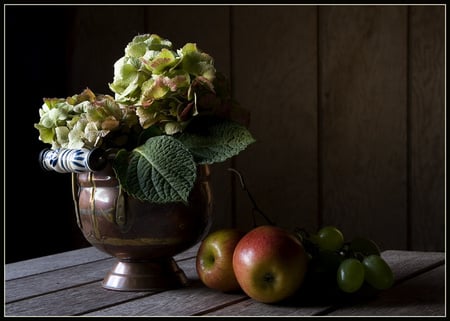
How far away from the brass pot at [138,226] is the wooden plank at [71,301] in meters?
0.02

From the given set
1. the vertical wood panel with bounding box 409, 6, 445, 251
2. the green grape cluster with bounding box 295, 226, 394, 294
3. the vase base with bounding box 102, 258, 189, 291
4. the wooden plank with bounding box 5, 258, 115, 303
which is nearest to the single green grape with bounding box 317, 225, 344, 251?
the green grape cluster with bounding box 295, 226, 394, 294

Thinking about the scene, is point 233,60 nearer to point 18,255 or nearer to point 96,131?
point 18,255

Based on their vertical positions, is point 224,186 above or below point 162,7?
below

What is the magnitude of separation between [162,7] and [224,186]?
49 cm

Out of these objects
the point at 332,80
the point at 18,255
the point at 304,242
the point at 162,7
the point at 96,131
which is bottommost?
the point at 18,255

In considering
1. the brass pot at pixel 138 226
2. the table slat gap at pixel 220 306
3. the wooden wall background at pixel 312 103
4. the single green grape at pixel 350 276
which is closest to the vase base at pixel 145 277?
the brass pot at pixel 138 226

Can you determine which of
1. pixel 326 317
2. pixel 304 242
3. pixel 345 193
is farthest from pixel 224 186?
pixel 326 317

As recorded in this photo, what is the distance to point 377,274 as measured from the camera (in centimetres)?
87

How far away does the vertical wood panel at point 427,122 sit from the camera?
5.71 ft

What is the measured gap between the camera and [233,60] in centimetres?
191

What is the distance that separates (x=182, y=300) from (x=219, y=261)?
0.20ft

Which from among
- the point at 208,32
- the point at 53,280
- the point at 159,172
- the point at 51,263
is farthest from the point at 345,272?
the point at 208,32

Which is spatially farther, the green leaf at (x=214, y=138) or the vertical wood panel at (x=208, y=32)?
the vertical wood panel at (x=208, y=32)

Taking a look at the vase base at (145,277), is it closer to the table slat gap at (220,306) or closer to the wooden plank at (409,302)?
the table slat gap at (220,306)
